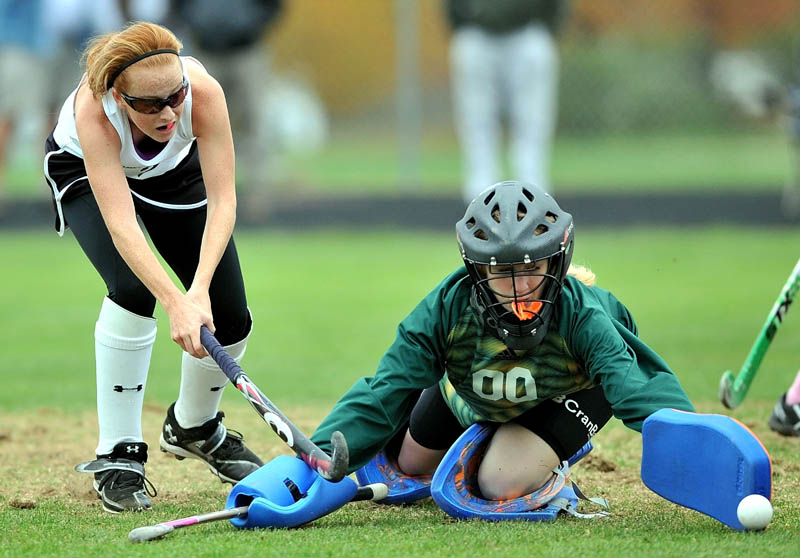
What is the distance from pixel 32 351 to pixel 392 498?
3.66 metres

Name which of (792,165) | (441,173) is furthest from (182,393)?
(792,165)

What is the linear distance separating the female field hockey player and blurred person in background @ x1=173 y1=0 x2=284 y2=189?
7497 mm

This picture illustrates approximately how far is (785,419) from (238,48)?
7.91 m

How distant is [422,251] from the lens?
10.8 meters

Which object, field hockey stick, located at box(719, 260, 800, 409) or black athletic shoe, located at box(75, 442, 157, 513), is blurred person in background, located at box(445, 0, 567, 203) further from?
black athletic shoe, located at box(75, 442, 157, 513)

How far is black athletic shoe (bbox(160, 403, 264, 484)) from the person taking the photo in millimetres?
4457

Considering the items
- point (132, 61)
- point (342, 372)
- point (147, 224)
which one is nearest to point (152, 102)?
point (132, 61)

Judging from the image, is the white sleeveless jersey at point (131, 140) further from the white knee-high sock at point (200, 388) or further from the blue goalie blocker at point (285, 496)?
the blue goalie blocker at point (285, 496)

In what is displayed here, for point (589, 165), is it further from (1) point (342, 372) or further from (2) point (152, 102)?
(2) point (152, 102)

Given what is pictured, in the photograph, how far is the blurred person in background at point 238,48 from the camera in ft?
37.9

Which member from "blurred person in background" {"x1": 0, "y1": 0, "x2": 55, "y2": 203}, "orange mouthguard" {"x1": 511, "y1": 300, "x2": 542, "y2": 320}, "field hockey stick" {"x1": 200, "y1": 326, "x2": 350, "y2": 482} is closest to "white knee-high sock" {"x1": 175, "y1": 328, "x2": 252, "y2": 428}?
"field hockey stick" {"x1": 200, "y1": 326, "x2": 350, "y2": 482}

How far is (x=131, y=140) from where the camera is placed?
399 cm

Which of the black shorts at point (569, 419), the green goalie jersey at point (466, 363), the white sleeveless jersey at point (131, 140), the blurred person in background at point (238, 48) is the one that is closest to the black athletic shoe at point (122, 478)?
the green goalie jersey at point (466, 363)

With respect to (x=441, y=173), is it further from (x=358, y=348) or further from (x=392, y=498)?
(x=392, y=498)
